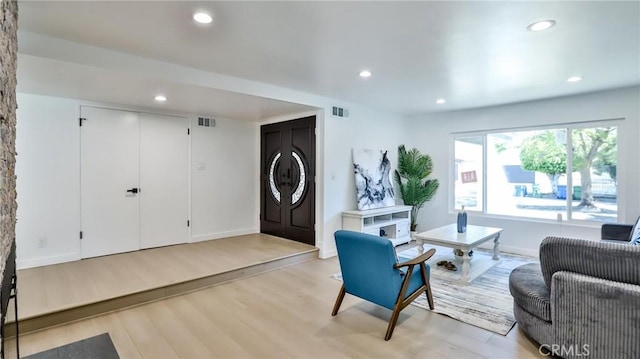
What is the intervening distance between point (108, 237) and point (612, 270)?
5.59m

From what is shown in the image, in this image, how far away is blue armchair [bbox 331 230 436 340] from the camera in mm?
2582

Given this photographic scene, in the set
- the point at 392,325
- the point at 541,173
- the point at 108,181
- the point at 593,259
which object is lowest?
the point at 392,325

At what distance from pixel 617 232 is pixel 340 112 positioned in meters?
3.94

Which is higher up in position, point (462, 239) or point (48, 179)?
point (48, 179)

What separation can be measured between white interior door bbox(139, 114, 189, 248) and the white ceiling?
2.14ft

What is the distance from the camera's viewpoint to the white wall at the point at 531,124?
437 cm

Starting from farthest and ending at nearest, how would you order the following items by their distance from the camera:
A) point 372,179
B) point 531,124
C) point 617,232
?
1. point 372,179
2. point 531,124
3. point 617,232

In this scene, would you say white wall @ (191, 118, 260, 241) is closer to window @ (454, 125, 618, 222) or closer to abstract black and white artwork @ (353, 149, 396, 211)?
abstract black and white artwork @ (353, 149, 396, 211)

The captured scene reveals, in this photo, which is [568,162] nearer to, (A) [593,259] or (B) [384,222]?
(B) [384,222]

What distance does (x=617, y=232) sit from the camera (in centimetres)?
375

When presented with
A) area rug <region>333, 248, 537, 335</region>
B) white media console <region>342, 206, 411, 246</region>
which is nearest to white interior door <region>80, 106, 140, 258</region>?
area rug <region>333, 248, 537, 335</region>

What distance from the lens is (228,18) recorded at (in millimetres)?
2396

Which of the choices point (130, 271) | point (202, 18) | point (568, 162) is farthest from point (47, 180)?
point (568, 162)

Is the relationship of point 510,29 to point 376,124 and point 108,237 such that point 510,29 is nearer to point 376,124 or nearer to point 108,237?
point 376,124
